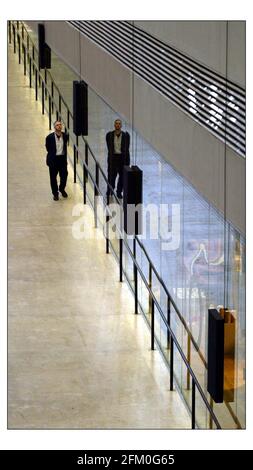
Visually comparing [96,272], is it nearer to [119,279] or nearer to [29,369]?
[119,279]

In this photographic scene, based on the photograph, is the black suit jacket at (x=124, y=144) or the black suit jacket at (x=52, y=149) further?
the black suit jacket at (x=52, y=149)

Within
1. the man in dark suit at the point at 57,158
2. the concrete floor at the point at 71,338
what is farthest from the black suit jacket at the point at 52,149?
the concrete floor at the point at 71,338

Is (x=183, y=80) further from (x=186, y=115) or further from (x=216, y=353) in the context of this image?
(x=216, y=353)

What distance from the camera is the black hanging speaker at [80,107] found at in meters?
15.0

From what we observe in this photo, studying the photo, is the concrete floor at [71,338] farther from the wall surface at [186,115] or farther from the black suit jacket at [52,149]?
the wall surface at [186,115]

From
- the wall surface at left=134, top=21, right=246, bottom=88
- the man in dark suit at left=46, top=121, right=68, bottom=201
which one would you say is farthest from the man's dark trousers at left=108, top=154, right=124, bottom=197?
the wall surface at left=134, top=21, right=246, bottom=88

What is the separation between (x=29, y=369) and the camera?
13945 mm

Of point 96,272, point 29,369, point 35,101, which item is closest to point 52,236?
point 96,272

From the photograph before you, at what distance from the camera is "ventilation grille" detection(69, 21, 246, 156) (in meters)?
12.1

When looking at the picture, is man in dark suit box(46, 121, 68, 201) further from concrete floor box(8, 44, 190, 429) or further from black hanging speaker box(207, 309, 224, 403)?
black hanging speaker box(207, 309, 224, 403)

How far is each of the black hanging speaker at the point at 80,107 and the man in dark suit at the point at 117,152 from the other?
254cm

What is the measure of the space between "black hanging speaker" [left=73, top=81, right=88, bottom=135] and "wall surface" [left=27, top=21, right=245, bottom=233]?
747 millimetres

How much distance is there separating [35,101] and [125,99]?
24.0 feet

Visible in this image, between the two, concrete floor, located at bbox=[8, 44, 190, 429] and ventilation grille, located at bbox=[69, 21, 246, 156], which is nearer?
ventilation grille, located at bbox=[69, 21, 246, 156]
